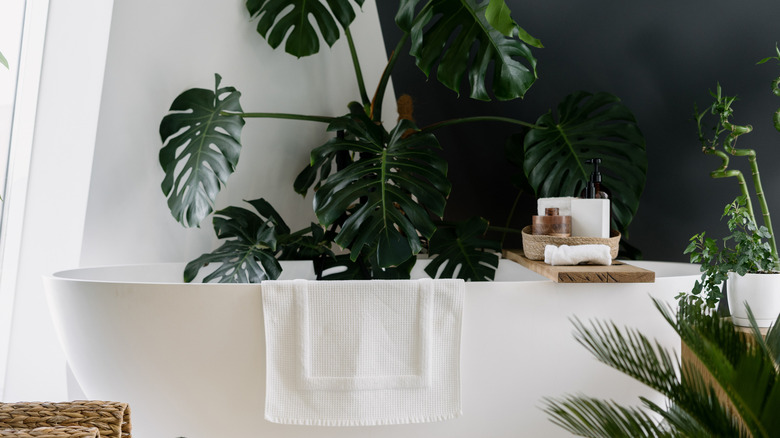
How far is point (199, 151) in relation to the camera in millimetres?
2328

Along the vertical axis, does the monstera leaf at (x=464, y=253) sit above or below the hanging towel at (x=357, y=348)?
above

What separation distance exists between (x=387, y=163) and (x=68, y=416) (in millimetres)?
1449

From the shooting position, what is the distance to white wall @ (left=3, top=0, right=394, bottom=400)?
6.99 feet

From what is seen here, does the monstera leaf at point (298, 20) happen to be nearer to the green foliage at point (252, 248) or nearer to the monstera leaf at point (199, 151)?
the monstera leaf at point (199, 151)

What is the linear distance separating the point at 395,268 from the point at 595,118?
3.63 ft

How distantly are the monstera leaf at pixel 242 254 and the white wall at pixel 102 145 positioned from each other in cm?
29

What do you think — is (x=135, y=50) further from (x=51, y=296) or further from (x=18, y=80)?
(x=51, y=296)

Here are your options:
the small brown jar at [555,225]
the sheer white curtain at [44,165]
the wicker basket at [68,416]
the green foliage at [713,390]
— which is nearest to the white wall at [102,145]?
the sheer white curtain at [44,165]

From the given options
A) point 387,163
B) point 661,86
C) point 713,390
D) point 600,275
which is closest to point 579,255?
point 600,275

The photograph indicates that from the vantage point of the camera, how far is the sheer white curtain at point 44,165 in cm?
212

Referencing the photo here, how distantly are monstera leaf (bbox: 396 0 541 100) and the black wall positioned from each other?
2.78ft

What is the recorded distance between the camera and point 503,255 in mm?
2857

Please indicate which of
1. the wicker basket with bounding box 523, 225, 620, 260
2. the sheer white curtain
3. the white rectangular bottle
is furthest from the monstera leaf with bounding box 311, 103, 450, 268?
the sheer white curtain

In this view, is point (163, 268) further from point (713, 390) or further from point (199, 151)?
point (713, 390)
